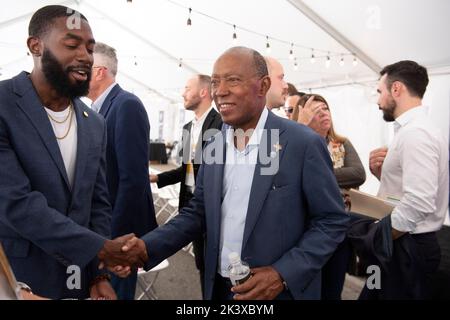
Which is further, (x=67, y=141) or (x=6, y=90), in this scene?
(x=67, y=141)

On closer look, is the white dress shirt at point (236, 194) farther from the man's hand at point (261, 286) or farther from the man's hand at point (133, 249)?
the man's hand at point (133, 249)

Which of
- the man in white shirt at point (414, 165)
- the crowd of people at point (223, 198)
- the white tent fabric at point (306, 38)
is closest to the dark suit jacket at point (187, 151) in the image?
the crowd of people at point (223, 198)

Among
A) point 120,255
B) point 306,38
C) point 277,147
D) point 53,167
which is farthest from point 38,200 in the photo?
point 306,38

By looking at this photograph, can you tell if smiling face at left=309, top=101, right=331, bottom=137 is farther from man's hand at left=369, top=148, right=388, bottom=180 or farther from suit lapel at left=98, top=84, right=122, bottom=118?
suit lapel at left=98, top=84, right=122, bottom=118

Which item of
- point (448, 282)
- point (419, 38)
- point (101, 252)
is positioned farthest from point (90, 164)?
A: point (419, 38)

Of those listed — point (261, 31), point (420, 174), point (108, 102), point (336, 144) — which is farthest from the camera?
point (261, 31)

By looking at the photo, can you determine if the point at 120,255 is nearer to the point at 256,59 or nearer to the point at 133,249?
the point at 133,249

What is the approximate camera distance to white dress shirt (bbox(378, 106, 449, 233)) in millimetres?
1853

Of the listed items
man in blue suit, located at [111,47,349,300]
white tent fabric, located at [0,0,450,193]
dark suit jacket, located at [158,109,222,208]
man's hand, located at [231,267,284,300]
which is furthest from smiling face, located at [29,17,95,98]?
white tent fabric, located at [0,0,450,193]

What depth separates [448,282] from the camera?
8.83ft

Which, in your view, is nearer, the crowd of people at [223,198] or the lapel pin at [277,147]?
the crowd of people at [223,198]

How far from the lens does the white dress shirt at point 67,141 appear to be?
150 centimetres

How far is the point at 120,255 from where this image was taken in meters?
1.54
